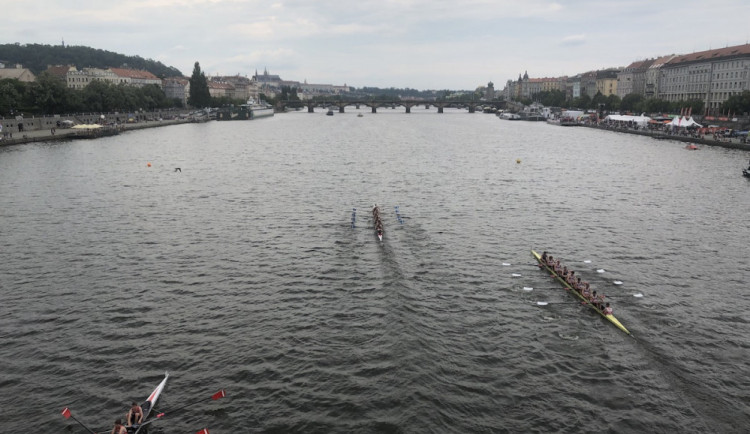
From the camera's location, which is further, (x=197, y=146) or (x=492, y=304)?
(x=197, y=146)

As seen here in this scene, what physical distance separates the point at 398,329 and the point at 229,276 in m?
13.3

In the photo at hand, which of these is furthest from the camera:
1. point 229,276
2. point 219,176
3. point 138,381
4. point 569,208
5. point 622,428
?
point 219,176

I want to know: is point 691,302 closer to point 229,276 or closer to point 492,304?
point 492,304

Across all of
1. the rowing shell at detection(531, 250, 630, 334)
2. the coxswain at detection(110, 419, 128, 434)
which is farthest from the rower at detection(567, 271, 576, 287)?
the coxswain at detection(110, 419, 128, 434)

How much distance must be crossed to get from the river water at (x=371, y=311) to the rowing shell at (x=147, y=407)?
61 cm

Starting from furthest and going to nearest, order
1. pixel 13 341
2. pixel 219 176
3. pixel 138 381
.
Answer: pixel 219 176
pixel 13 341
pixel 138 381

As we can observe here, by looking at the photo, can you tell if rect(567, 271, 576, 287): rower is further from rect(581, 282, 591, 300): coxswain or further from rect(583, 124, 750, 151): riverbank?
rect(583, 124, 750, 151): riverbank

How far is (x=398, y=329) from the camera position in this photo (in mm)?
26438

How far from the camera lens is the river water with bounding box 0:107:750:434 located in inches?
808

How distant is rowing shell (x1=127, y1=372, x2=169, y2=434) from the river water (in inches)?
24.1

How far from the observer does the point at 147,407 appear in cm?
1953

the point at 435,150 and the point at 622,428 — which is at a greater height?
the point at 435,150

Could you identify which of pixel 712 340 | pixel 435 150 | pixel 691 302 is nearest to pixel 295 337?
pixel 712 340

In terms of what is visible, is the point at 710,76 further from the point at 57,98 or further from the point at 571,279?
the point at 57,98
